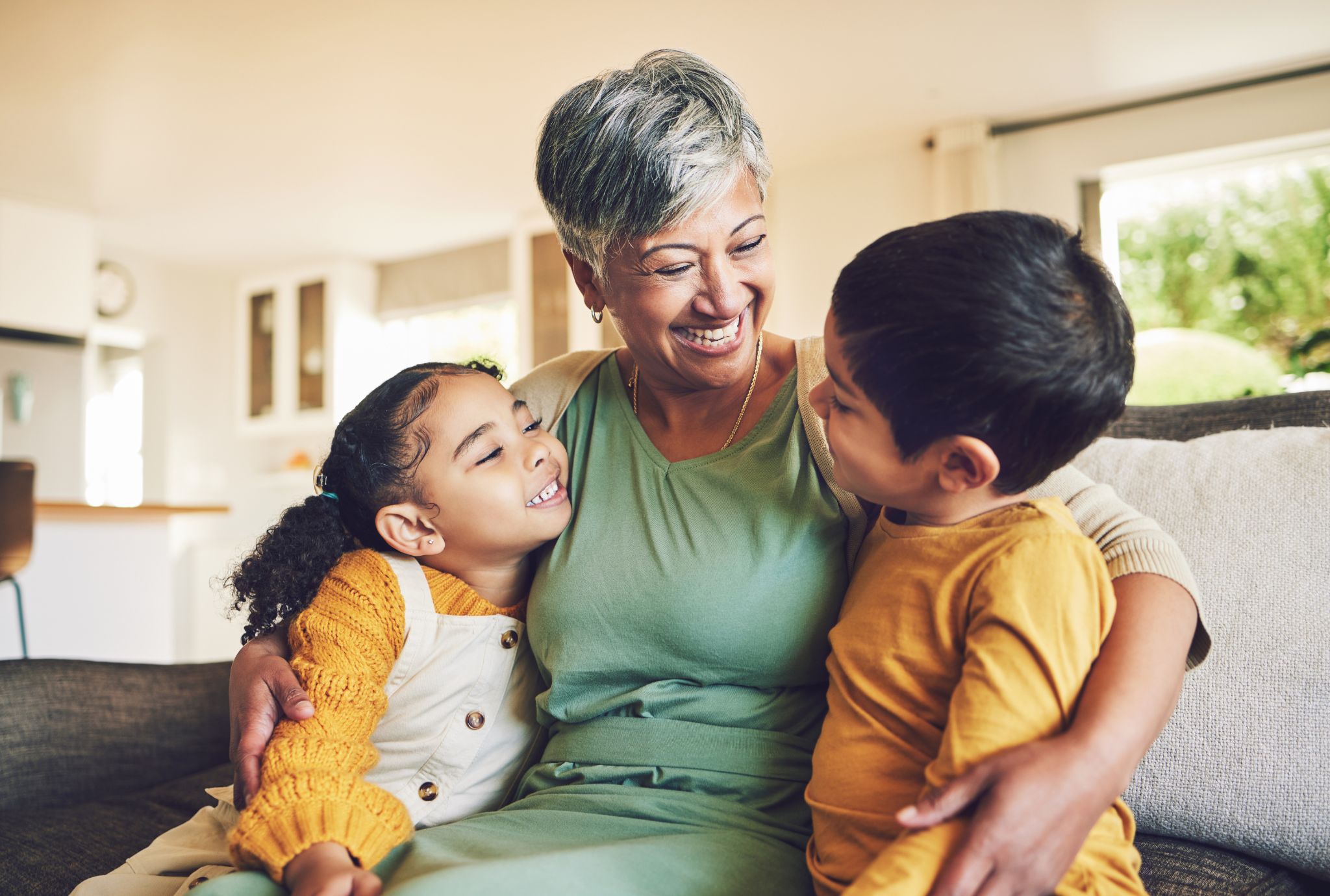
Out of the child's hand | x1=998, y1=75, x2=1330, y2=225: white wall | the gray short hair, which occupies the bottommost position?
the child's hand

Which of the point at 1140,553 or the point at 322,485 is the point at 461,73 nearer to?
the point at 322,485

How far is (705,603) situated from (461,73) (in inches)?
155

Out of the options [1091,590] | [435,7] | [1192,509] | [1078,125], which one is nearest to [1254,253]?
[1078,125]

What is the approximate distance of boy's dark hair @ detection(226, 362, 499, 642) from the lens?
48.0 inches

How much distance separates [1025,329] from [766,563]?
39cm

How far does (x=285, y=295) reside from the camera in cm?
736

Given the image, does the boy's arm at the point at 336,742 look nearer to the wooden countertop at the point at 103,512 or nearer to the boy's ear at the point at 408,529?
the boy's ear at the point at 408,529

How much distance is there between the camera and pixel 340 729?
1.06 metres

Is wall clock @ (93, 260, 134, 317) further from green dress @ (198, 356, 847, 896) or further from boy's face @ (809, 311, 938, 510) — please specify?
boy's face @ (809, 311, 938, 510)

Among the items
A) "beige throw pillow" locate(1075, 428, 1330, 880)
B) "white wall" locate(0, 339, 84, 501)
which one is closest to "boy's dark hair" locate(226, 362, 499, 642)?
"beige throw pillow" locate(1075, 428, 1330, 880)

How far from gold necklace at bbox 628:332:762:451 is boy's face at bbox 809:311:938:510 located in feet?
0.85

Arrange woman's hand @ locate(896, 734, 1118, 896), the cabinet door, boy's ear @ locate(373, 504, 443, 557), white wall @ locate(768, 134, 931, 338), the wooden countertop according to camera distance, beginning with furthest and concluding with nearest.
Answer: the cabinet door < white wall @ locate(768, 134, 931, 338) < the wooden countertop < boy's ear @ locate(373, 504, 443, 557) < woman's hand @ locate(896, 734, 1118, 896)

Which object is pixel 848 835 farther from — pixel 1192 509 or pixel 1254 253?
pixel 1254 253

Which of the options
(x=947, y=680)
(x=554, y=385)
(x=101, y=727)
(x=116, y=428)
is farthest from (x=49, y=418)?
(x=947, y=680)
